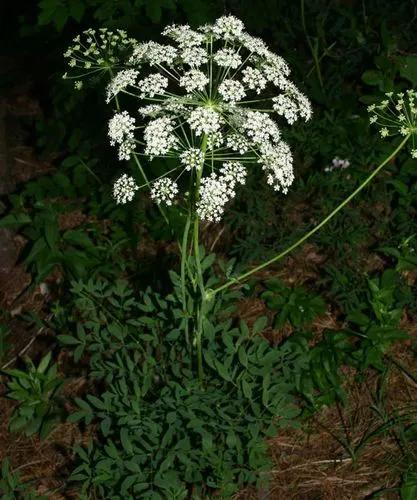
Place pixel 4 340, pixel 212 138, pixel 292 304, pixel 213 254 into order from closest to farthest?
pixel 212 138 < pixel 213 254 < pixel 292 304 < pixel 4 340

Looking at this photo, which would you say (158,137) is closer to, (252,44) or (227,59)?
(227,59)

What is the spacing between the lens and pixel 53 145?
4.04 meters

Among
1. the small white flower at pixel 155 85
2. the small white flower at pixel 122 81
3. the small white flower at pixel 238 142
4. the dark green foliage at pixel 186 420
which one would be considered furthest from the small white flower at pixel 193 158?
the dark green foliage at pixel 186 420

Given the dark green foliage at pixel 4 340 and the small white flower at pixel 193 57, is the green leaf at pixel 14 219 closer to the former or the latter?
the dark green foliage at pixel 4 340

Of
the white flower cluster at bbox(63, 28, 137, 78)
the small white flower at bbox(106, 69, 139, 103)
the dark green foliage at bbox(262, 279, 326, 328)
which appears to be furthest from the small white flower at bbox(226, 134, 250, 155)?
the dark green foliage at bbox(262, 279, 326, 328)

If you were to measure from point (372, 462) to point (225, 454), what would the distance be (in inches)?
30.9

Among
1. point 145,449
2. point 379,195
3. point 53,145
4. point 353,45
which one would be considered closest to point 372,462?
point 145,449

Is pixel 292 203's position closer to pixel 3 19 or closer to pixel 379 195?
pixel 379 195

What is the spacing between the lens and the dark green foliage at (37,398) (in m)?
3.03

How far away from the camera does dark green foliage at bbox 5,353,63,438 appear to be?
3.03m

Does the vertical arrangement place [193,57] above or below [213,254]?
above

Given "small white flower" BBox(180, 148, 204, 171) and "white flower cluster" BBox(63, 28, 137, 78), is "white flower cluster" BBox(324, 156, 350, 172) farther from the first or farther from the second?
"small white flower" BBox(180, 148, 204, 171)

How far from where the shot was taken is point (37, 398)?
307 cm

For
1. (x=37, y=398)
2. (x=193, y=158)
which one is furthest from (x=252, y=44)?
(x=37, y=398)
